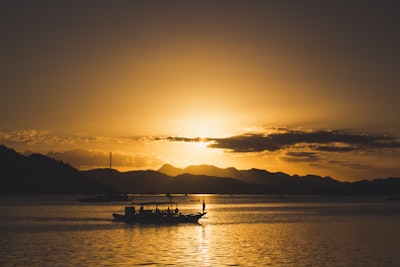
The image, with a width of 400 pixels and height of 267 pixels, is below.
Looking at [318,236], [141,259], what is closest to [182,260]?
[141,259]

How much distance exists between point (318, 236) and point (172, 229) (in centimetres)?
2241

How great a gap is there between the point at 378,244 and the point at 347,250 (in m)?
7.70

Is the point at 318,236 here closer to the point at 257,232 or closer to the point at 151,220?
the point at 257,232

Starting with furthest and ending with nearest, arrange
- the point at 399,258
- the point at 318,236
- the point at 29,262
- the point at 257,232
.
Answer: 1. the point at 257,232
2. the point at 318,236
3. the point at 399,258
4. the point at 29,262

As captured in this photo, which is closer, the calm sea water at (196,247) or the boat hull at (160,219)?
the calm sea water at (196,247)

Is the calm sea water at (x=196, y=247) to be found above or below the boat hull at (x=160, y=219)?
below

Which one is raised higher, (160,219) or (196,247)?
(160,219)

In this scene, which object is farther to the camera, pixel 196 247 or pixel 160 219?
pixel 160 219

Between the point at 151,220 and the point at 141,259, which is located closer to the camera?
the point at 141,259

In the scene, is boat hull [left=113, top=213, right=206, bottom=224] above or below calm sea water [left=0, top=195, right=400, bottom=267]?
above

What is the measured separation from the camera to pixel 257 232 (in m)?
81.1

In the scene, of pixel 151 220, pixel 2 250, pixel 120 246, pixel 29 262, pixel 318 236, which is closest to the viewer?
pixel 29 262

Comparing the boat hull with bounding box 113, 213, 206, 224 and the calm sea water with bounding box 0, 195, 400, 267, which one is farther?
the boat hull with bounding box 113, 213, 206, 224

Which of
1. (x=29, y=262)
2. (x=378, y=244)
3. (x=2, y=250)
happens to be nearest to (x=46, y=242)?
(x=2, y=250)
